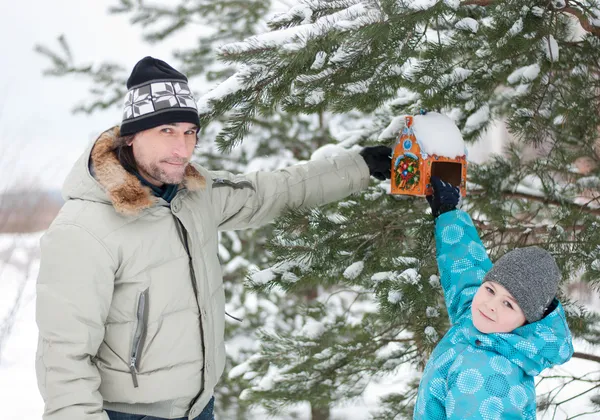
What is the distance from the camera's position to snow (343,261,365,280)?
7.77 ft

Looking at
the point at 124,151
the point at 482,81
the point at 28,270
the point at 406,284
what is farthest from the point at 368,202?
the point at 28,270

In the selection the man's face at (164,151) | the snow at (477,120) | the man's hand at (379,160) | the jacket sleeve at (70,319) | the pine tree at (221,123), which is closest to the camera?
the jacket sleeve at (70,319)

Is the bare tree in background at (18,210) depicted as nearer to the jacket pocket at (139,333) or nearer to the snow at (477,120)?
the jacket pocket at (139,333)

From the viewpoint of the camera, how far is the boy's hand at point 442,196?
90.4 inches

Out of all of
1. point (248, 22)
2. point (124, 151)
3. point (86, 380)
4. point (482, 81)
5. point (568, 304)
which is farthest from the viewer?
point (248, 22)

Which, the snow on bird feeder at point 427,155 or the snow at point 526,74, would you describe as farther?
the snow at point 526,74

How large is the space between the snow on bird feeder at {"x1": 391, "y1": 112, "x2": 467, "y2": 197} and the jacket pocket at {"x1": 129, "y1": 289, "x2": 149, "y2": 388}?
112cm

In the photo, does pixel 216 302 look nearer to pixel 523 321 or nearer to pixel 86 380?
pixel 86 380

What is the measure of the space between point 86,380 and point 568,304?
1845 mm

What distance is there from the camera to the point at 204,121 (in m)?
2.18

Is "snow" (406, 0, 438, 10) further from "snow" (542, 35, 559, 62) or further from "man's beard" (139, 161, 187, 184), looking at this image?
"man's beard" (139, 161, 187, 184)

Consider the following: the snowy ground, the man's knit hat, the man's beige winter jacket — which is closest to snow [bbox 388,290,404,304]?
the man's beige winter jacket

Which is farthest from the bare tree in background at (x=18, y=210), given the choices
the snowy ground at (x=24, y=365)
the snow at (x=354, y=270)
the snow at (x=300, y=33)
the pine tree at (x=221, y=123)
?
the snow at (x=300, y=33)

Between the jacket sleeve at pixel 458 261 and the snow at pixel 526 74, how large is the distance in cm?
76
